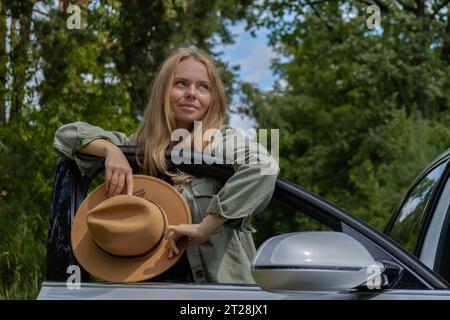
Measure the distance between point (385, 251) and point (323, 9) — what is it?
64.6 ft

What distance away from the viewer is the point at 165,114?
285 cm

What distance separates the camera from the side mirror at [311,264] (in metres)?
2.09

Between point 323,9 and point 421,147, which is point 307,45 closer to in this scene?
point 323,9

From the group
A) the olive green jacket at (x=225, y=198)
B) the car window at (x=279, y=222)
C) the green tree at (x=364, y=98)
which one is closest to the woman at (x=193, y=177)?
the olive green jacket at (x=225, y=198)

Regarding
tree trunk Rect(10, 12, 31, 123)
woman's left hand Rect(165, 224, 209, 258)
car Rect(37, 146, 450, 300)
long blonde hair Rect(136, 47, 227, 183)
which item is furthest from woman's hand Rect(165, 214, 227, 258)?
tree trunk Rect(10, 12, 31, 123)

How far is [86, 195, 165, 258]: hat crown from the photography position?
8.13 ft

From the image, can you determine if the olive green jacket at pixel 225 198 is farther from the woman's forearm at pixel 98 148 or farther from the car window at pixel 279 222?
the car window at pixel 279 222

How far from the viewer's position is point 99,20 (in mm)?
9930

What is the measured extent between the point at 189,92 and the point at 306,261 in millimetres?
948

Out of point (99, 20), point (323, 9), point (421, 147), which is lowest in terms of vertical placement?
point (421, 147)

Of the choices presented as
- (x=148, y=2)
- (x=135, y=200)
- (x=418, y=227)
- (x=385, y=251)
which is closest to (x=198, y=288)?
(x=135, y=200)

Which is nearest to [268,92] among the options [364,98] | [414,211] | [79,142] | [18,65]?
[364,98]

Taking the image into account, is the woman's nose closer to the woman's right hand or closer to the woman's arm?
the woman's arm
